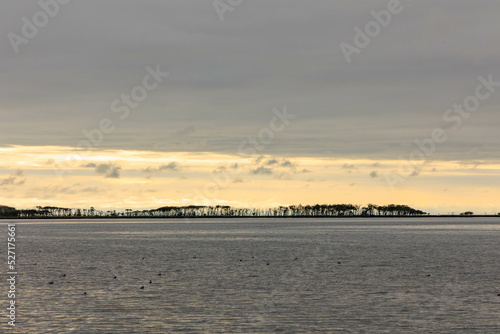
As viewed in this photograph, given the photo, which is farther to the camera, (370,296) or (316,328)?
(370,296)

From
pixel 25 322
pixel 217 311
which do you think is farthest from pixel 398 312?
pixel 25 322

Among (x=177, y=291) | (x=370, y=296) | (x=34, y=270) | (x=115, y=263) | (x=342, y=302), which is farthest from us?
(x=115, y=263)

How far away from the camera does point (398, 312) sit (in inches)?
2020

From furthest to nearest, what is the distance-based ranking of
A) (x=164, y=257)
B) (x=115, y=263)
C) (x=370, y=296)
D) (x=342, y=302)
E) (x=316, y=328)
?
(x=164, y=257)
(x=115, y=263)
(x=370, y=296)
(x=342, y=302)
(x=316, y=328)

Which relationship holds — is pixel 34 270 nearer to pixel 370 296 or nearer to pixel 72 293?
pixel 72 293

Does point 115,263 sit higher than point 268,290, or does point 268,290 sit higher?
point 115,263

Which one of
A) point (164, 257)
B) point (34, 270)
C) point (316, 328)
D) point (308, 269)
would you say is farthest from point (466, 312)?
point (164, 257)

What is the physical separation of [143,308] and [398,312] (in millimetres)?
23769

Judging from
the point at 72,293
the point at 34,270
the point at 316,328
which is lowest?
the point at 316,328

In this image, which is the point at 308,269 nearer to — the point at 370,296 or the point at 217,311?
the point at 370,296

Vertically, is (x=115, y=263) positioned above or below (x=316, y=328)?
above

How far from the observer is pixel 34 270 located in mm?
86188

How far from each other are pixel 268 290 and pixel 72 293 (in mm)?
21932

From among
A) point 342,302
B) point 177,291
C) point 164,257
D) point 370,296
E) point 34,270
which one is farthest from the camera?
point 164,257
